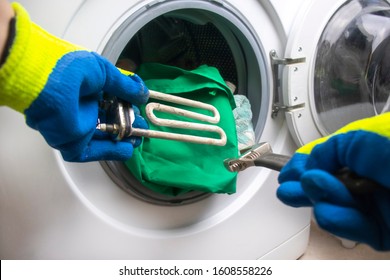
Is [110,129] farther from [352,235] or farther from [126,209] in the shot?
[352,235]

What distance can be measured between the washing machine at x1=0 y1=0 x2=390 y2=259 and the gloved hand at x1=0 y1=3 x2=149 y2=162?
0.37ft

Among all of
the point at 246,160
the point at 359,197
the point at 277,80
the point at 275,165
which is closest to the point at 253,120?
the point at 277,80

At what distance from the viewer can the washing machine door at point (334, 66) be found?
30.1 inches

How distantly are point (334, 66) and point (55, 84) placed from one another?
678mm

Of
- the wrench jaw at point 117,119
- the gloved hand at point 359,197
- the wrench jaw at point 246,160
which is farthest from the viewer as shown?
the wrench jaw at point 246,160

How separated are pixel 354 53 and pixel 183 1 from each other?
1.55ft

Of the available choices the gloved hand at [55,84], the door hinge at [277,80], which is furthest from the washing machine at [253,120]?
the gloved hand at [55,84]

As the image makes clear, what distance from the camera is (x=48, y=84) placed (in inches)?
15.7

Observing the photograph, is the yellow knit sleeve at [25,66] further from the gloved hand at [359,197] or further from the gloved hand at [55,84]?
the gloved hand at [359,197]

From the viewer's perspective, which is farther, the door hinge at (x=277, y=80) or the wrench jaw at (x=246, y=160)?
the door hinge at (x=277, y=80)

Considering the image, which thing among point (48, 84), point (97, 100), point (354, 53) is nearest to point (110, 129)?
point (97, 100)

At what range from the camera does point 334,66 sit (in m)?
0.85

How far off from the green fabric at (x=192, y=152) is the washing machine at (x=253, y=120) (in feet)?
0.18

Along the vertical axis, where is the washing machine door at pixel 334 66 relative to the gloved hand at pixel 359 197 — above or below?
above
